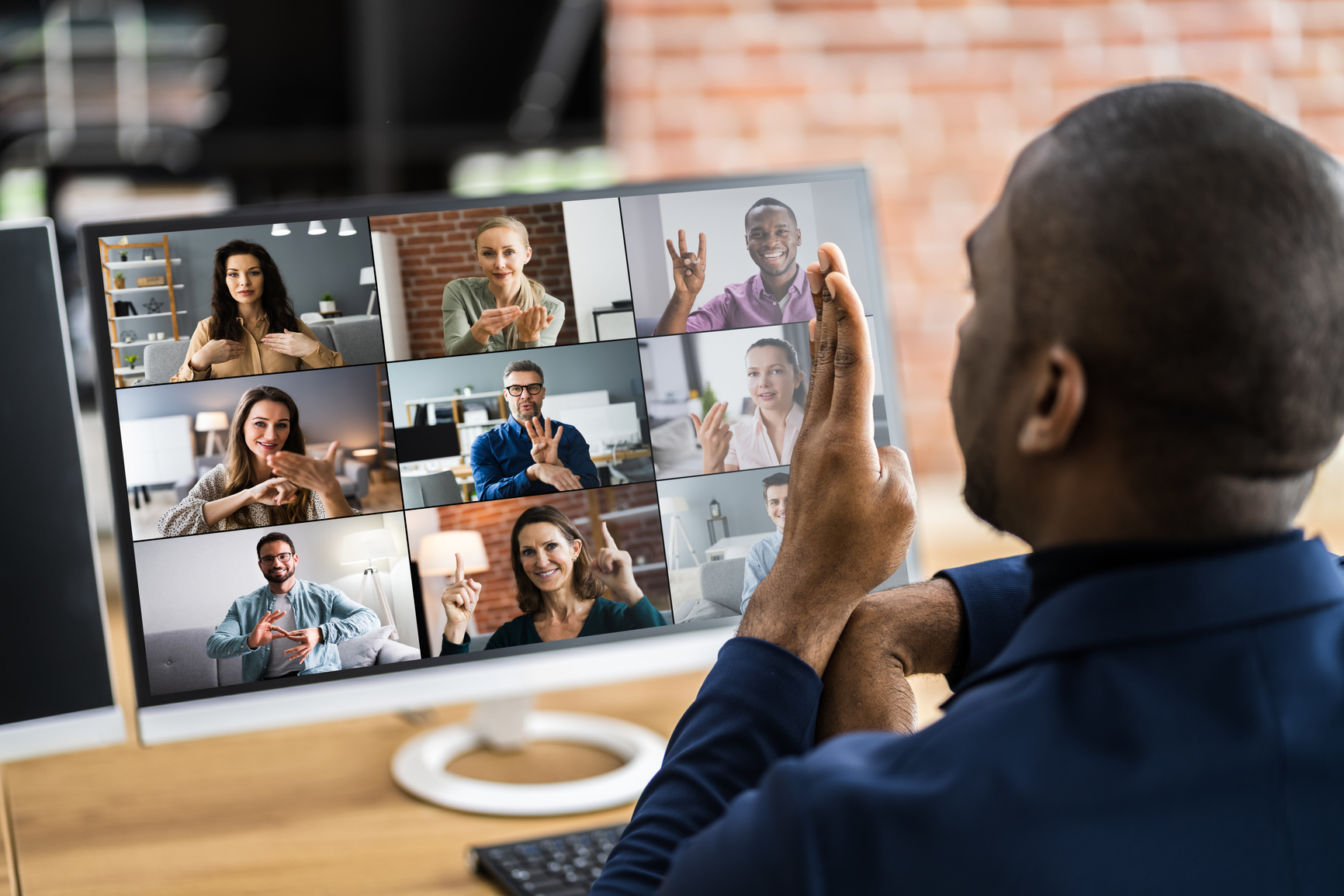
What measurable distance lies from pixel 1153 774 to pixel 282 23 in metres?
2.94

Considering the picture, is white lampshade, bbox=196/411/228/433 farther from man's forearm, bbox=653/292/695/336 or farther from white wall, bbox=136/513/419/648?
man's forearm, bbox=653/292/695/336

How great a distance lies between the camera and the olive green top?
0.72 meters

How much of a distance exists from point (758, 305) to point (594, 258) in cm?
13

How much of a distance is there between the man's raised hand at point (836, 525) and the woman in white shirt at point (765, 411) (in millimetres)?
87

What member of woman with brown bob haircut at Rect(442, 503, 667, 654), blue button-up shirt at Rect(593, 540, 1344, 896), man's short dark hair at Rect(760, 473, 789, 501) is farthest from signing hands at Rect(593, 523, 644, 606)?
blue button-up shirt at Rect(593, 540, 1344, 896)

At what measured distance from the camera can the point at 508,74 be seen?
119 inches

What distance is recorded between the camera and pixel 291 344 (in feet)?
2.35

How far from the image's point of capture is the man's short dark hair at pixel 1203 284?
372mm

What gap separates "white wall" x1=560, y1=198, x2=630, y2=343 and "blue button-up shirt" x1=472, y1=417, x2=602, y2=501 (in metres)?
0.08

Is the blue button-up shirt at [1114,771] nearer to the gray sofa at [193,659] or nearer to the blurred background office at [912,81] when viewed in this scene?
the gray sofa at [193,659]

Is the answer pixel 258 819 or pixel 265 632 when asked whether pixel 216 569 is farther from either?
pixel 258 819

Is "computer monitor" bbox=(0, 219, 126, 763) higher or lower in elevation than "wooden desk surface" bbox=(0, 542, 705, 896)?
higher

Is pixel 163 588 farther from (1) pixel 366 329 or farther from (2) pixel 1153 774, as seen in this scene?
(2) pixel 1153 774

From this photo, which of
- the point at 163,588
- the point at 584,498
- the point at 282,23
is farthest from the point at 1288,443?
the point at 282,23
